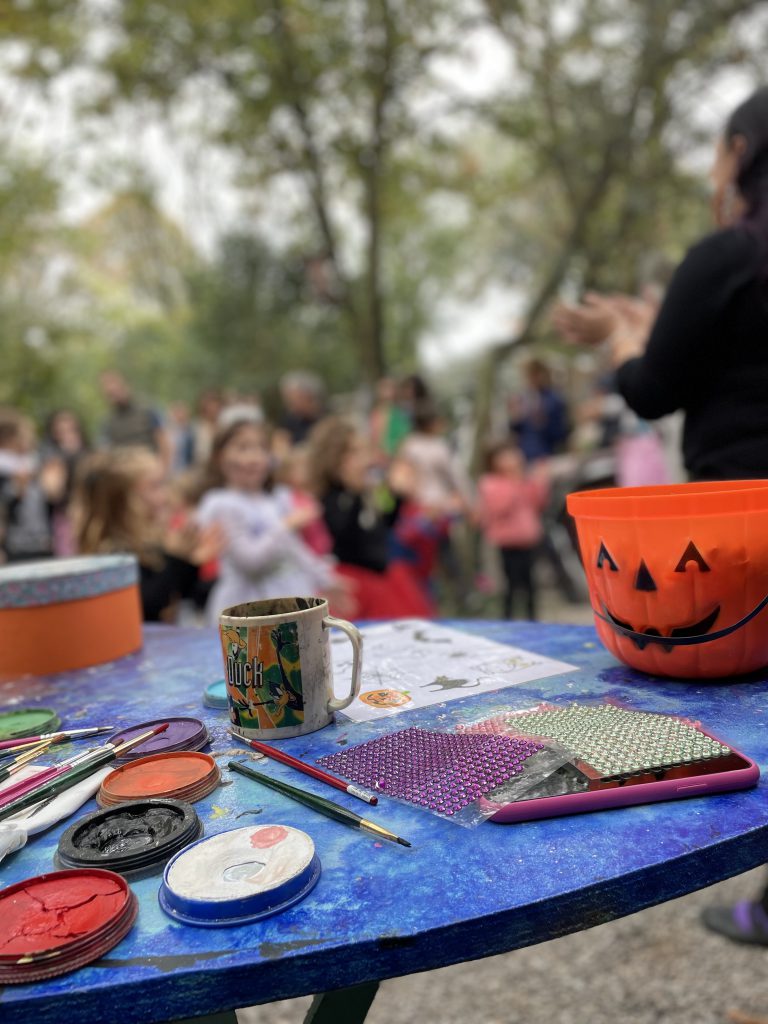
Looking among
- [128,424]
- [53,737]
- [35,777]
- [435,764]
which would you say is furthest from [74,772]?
[128,424]

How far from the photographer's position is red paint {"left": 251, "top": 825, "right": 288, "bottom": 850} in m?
0.67

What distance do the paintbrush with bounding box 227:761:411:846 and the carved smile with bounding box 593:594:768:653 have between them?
44cm

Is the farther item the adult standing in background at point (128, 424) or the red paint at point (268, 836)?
the adult standing in background at point (128, 424)

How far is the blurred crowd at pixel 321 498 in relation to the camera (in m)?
2.94

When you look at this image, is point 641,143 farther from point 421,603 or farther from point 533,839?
point 533,839

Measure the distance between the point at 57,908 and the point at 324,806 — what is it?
0.23 metres

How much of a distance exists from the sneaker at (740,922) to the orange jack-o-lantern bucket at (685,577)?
137 centimetres

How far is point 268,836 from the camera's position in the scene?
68 centimetres

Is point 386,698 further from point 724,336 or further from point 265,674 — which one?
point 724,336

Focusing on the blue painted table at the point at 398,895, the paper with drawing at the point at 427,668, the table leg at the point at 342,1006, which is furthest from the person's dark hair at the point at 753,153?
the table leg at the point at 342,1006

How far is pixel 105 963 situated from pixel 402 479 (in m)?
4.62

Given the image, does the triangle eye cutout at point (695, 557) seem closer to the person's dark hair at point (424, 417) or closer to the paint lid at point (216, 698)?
the paint lid at point (216, 698)

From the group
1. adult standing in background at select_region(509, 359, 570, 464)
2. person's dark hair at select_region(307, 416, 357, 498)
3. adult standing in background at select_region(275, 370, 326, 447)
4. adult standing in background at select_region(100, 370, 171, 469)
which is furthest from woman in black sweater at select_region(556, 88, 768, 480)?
adult standing in background at select_region(100, 370, 171, 469)

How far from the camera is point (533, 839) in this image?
2.16ft
